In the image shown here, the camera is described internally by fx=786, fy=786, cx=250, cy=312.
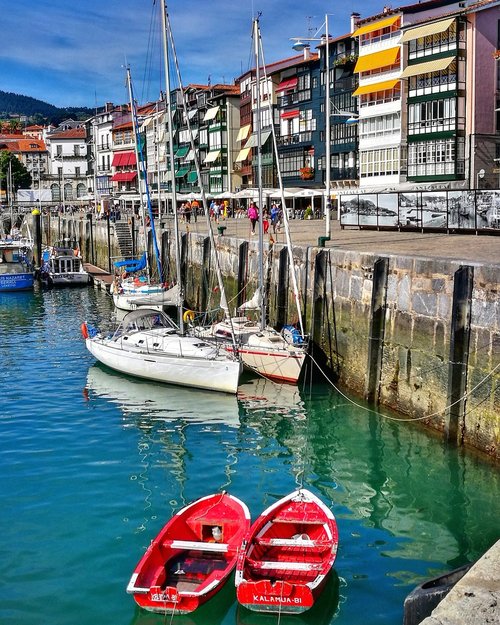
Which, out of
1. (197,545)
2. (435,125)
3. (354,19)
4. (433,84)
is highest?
(354,19)

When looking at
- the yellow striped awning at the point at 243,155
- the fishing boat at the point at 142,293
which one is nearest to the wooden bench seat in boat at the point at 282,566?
the fishing boat at the point at 142,293

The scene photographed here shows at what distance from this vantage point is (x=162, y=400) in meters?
24.8

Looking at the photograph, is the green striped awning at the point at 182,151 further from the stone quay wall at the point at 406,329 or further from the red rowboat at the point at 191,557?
the red rowboat at the point at 191,557

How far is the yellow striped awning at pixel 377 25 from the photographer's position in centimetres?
5812

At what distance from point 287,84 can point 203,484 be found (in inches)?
2599

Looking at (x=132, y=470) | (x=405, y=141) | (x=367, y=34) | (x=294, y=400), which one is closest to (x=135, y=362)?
(x=294, y=400)

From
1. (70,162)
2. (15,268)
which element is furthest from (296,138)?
(70,162)

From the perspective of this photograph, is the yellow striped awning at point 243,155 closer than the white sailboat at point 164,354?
No

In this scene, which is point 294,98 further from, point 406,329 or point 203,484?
point 203,484

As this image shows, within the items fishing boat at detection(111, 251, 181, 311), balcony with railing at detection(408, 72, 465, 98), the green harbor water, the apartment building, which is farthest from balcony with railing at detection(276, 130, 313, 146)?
the apartment building

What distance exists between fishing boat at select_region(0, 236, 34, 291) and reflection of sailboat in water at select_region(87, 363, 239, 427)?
87.0 ft

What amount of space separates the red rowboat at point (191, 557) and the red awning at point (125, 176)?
106292 mm

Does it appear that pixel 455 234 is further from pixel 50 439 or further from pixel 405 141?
pixel 405 141

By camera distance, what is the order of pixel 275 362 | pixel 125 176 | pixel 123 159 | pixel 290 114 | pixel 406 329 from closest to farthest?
1. pixel 406 329
2. pixel 275 362
3. pixel 290 114
4. pixel 125 176
5. pixel 123 159
